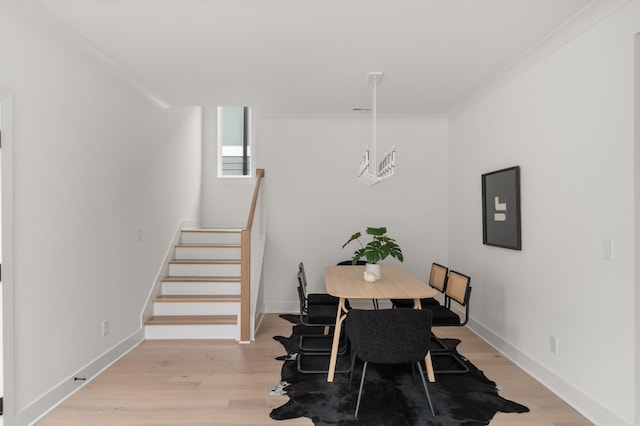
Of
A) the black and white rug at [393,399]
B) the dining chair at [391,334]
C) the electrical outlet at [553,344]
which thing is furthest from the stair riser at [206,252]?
the electrical outlet at [553,344]

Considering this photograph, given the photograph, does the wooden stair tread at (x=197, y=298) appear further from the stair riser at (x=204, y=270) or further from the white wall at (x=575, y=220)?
the white wall at (x=575, y=220)

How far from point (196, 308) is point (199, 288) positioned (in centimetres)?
29

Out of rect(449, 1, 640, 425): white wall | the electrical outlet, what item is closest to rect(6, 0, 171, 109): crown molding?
rect(449, 1, 640, 425): white wall

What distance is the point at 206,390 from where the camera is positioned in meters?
2.87

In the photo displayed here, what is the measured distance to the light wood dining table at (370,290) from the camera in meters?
2.88

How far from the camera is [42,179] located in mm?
2541

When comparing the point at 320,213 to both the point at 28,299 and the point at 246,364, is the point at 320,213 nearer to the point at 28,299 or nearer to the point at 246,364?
→ the point at 246,364

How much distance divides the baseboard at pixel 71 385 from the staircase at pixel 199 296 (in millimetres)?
432

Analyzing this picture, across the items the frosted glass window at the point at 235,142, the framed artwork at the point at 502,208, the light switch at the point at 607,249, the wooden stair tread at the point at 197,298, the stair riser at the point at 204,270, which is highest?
the frosted glass window at the point at 235,142

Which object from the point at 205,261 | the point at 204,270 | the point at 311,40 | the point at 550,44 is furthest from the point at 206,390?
the point at 550,44

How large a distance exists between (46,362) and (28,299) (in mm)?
476

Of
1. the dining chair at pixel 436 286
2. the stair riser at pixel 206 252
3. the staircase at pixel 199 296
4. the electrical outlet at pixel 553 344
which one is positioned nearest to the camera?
the electrical outlet at pixel 553 344

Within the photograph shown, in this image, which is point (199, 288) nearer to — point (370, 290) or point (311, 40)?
point (370, 290)

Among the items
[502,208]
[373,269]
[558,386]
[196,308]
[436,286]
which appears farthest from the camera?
[196,308]
